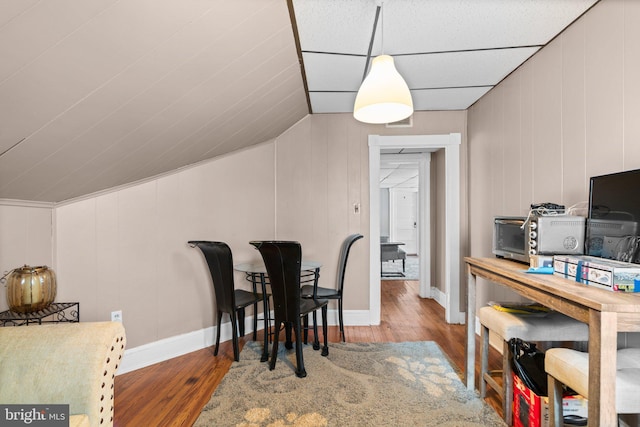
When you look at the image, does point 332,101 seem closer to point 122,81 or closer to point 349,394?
point 122,81

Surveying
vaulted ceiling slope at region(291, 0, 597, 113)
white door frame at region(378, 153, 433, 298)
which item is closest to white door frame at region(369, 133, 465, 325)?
vaulted ceiling slope at region(291, 0, 597, 113)

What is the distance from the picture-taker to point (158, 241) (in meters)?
2.69

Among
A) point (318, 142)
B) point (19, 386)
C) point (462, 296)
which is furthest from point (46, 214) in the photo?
point (462, 296)

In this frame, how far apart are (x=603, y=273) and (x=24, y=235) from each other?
9.70 ft

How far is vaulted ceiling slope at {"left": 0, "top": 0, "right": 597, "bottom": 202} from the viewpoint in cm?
125

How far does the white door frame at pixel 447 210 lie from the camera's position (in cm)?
352

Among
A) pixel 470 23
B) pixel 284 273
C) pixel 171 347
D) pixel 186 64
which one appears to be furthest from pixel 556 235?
pixel 171 347

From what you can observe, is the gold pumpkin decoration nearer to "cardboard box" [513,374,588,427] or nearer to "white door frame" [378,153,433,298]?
"cardboard box" [513,374,588,427]

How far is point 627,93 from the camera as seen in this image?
1634mm

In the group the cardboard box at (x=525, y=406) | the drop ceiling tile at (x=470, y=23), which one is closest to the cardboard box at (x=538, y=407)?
the cardboard box at (x=525, y=406)

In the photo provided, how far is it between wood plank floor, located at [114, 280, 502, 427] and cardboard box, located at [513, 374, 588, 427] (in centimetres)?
29

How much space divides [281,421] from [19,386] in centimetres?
120

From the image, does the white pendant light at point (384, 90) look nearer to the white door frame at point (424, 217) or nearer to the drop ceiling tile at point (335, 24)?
the drop ceiling tile at point (335, 24)

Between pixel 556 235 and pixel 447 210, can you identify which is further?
pixel 447 210
